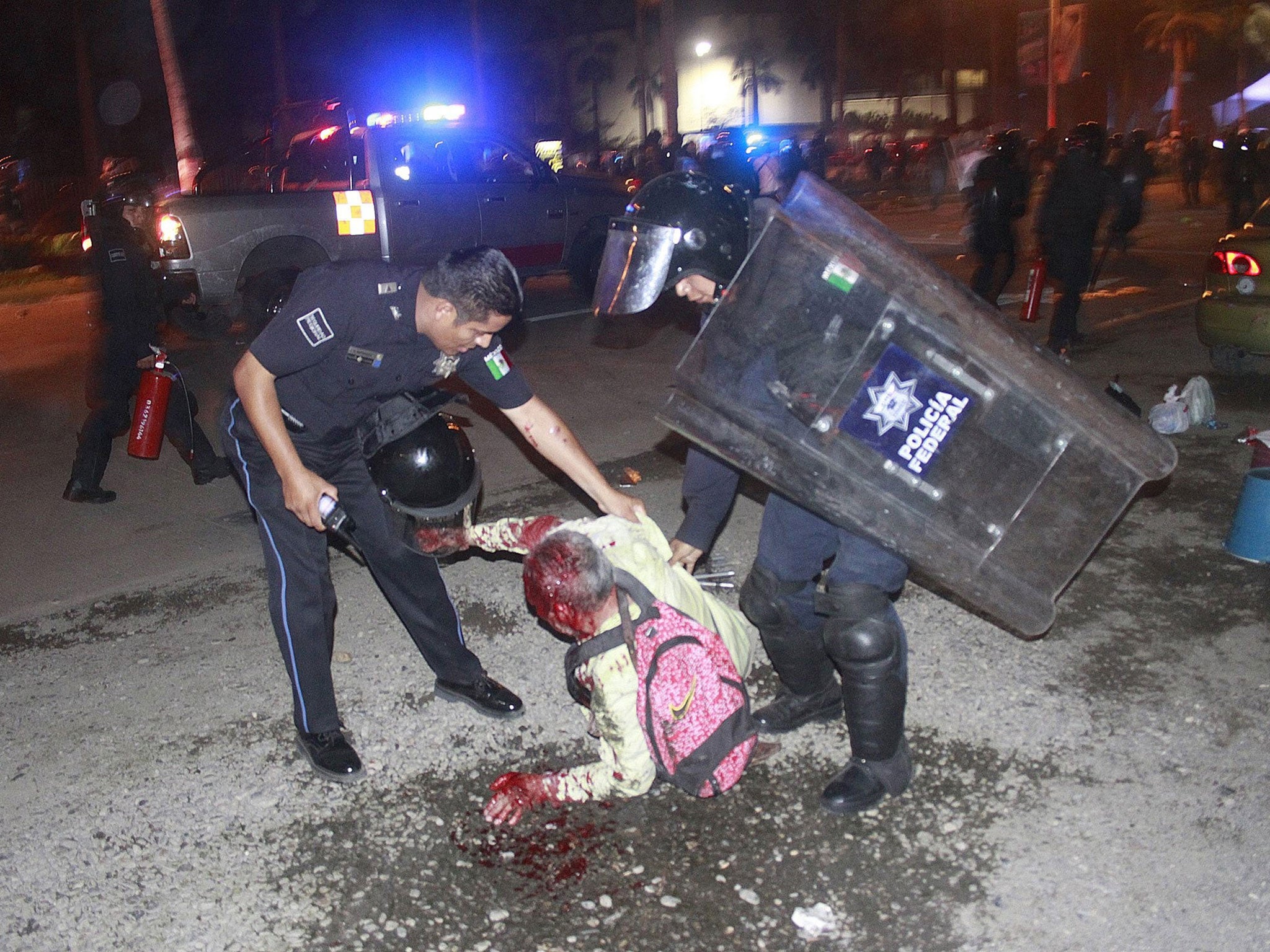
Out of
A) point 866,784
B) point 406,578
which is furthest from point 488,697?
point 866,784

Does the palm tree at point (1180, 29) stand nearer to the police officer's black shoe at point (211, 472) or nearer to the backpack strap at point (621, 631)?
the police officer's black shoe at point (211, 472)

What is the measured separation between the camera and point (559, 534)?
298cm

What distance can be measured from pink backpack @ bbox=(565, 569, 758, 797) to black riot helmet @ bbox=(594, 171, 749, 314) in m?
0.81

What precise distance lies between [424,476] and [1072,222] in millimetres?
6811

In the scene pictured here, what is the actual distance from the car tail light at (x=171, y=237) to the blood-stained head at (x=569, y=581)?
28.7ft

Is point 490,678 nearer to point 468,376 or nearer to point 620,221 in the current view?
point 468,376

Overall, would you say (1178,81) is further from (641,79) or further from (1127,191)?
(1127,191)

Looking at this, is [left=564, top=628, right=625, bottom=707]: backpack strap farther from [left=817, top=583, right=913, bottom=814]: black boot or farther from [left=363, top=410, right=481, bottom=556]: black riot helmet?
[left=363, top=410, right=481, bottom=556]: black riot helmet

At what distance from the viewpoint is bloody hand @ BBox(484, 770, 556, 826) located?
3141 mm

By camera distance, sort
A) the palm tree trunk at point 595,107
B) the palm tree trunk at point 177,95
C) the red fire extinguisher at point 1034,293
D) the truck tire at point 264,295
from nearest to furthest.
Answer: the red fire extinguisher at point 1034,293 < the truck tire at point 264,295 < the palm tree trunk at point 177,95 < the palm tree trunk at point 595,107

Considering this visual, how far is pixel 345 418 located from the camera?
3.35 meters

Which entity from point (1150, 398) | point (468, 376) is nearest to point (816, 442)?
point (468, 376)

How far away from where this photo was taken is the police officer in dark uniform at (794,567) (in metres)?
3.02

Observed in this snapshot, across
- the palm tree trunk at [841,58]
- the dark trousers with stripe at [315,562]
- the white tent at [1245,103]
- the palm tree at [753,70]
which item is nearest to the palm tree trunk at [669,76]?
the palm tree trunk at [841,58]
